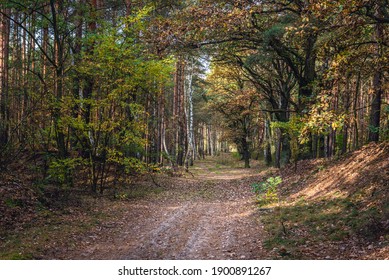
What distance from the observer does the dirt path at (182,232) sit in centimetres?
705

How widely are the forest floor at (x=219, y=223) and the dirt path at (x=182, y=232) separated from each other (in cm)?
2

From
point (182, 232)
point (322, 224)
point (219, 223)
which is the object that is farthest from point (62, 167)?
point (322, 224)

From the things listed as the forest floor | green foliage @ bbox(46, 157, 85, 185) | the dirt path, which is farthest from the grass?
green foliage @ bbox(46, 157, 85, 185)

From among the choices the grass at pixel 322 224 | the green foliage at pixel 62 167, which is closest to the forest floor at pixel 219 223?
the grass at pixel 322 224

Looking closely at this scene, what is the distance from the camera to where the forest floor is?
6.90m

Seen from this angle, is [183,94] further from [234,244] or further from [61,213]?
[234,244]

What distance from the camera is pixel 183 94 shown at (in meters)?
30.3

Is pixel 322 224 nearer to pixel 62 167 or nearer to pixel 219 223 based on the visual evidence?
pixel 219 223

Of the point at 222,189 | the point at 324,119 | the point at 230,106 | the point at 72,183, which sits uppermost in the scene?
the point at 230,106

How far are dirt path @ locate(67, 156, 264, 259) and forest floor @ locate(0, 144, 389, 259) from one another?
0.02 meters

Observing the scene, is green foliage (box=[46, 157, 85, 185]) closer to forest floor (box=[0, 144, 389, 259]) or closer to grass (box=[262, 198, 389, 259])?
forest floor (box=[0, 144, 389, 259])

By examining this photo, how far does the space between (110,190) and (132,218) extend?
451 cm

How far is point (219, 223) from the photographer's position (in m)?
10.1

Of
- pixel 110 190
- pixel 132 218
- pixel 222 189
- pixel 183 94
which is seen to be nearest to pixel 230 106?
pixel 183 94
